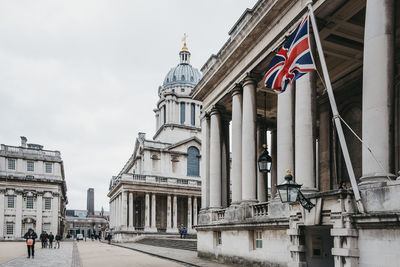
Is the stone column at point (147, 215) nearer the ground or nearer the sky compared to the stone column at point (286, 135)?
nearer the ground

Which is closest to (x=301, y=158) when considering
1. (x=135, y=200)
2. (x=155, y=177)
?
(x=155, y=177)

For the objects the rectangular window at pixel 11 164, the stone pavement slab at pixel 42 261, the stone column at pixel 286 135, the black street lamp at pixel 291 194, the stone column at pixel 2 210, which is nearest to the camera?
the black street lamp at pixel 291 194

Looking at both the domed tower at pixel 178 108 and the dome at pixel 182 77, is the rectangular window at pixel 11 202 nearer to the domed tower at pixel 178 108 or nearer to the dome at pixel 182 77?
the domed tower at pixel 178 108

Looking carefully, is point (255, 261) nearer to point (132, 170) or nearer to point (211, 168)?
point (211, 168)

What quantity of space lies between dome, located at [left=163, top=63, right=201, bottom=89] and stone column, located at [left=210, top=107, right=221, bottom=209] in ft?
161

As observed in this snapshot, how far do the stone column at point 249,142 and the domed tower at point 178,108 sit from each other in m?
47.0

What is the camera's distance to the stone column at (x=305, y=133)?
1377 cm

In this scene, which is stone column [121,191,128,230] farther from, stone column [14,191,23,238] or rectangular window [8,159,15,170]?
rectangular window [8,159,15,170]

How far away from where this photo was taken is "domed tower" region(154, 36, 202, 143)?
221ft

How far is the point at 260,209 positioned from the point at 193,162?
152ft

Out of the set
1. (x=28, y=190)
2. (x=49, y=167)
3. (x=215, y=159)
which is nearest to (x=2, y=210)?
(x=28, y=190)

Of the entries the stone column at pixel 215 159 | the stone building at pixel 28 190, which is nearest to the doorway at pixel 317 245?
the stone column at pixel 215 159

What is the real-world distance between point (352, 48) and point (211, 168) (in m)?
10.7

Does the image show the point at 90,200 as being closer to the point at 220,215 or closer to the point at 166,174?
the point at 166,174
